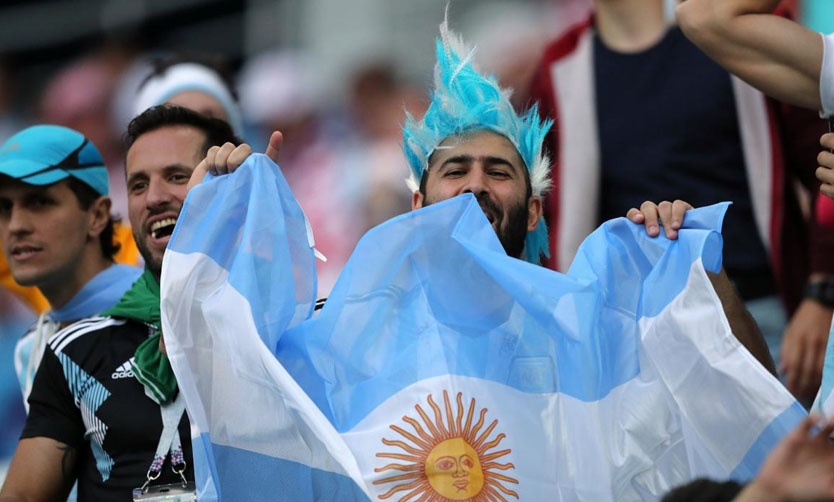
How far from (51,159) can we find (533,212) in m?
1.52

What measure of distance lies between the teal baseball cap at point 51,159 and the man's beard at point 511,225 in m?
1.26

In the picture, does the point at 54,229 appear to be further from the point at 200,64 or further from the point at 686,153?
the point at 686,153

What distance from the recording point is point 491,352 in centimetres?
327

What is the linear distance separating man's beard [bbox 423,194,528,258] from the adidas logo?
2.82ft

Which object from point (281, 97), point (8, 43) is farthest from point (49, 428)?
point (8, 43)

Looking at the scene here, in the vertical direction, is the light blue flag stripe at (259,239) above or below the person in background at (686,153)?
below

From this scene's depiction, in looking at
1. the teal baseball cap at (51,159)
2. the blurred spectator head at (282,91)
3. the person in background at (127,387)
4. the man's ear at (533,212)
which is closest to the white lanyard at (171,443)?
the person in background at (127,387)

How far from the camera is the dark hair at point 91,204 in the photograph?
15.2 ft

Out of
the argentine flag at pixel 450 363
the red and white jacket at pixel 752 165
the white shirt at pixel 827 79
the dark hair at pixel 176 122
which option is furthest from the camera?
the red and white jacket at pixel 752 165

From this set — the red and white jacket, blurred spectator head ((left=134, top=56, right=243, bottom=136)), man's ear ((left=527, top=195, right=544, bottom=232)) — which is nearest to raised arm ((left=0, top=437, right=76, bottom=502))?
man's ear ((left=527, top=195, right=544, bottom=232))

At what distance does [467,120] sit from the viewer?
13.0 feet

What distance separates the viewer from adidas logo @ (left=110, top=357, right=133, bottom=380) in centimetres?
382

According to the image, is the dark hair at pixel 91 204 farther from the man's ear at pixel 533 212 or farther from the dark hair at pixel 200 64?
the man's ear at pixel 533 212

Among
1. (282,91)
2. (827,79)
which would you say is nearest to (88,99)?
(282,91)
